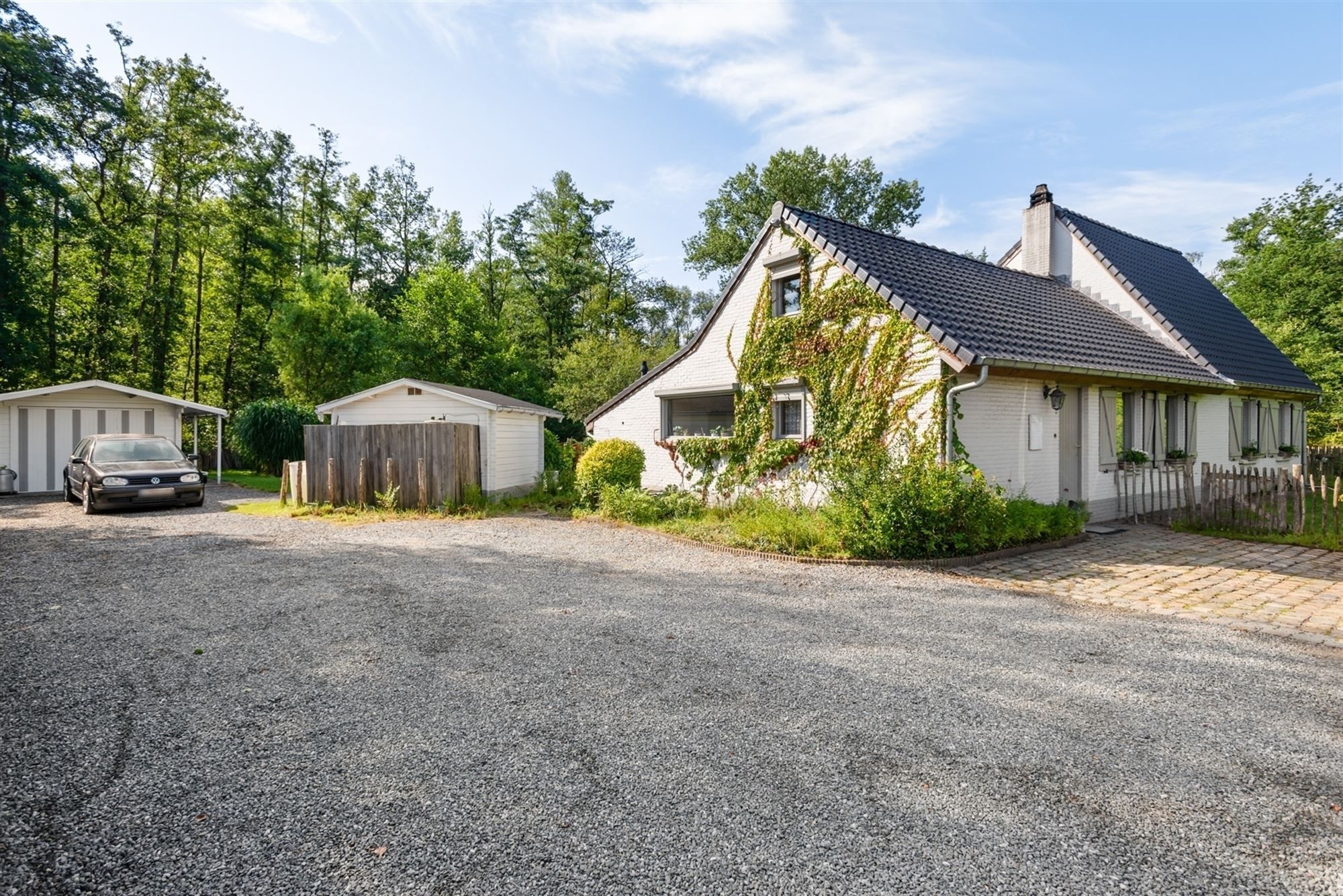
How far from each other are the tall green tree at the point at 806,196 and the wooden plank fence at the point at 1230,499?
1007 inches

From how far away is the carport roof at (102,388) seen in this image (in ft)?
52.5

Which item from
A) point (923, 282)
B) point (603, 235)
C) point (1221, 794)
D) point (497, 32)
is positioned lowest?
point (1221, 794)

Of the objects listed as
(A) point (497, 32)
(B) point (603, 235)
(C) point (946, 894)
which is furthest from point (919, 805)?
(B) point (603, 235)

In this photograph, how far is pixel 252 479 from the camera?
22000 mm

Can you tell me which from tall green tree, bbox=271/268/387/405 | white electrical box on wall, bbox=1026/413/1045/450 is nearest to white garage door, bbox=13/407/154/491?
tall green tree, bbox=271/268/387/405

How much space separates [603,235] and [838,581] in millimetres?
33354

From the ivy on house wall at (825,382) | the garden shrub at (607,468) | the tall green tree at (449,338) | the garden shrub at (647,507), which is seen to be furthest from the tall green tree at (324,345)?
the ivy on house wall at (825,382)

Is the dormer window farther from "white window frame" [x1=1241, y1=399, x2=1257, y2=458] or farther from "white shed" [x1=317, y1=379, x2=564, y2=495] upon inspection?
"white window frame" [x1=1241, y1=399, x2=1257, y2=458]

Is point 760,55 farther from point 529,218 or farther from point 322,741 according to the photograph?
point 529,218

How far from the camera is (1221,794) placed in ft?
9.68

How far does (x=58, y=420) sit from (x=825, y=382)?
20536mm

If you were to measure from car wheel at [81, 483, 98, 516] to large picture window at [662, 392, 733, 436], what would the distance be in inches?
476

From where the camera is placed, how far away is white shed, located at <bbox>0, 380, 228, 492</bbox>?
16594mm

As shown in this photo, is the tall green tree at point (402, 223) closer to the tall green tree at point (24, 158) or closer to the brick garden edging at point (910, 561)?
the tall green tree at point (24, 158)
